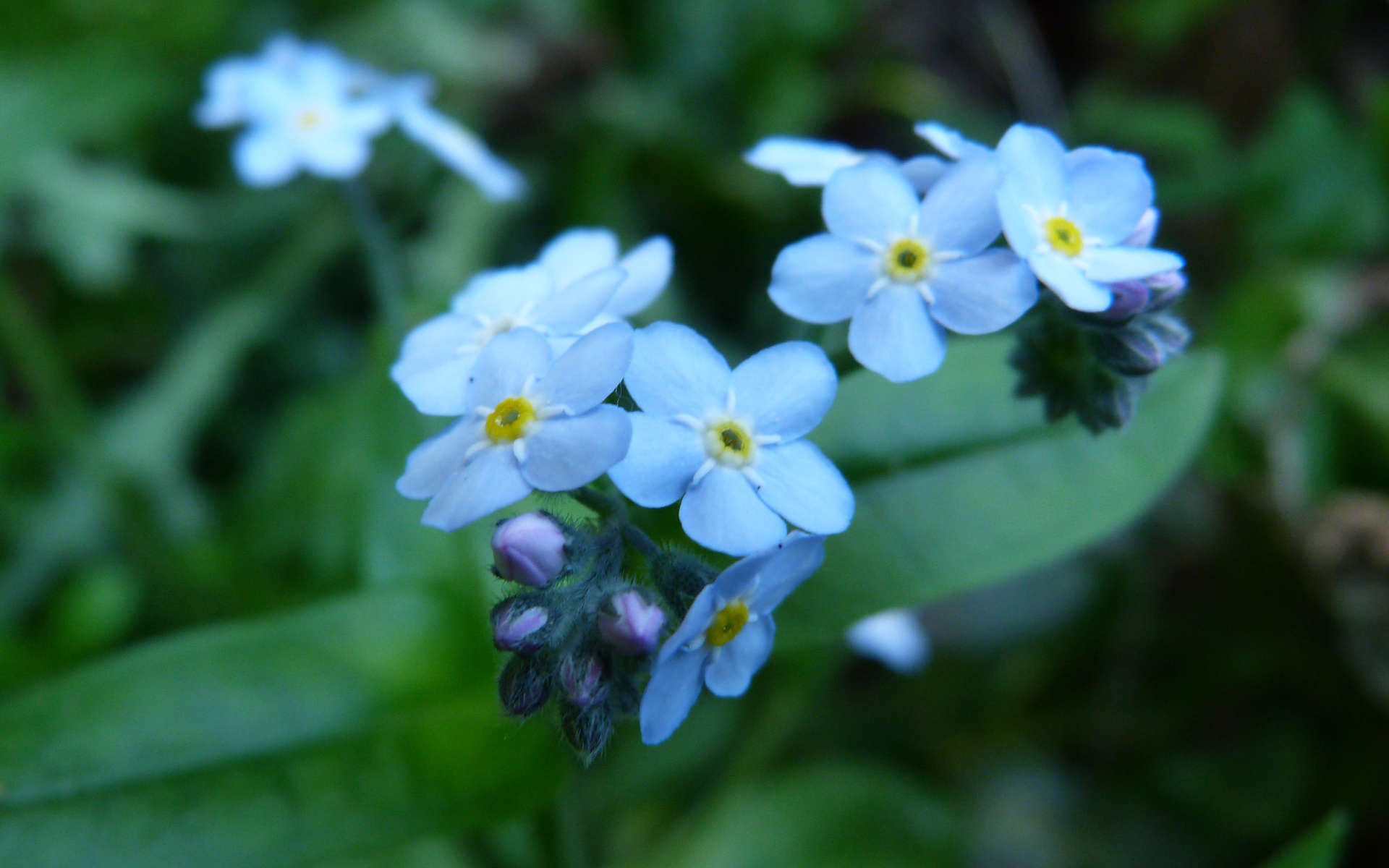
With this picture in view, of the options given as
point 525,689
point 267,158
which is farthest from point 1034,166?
point 267,158

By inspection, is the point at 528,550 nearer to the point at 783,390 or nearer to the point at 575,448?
the point at 575,448

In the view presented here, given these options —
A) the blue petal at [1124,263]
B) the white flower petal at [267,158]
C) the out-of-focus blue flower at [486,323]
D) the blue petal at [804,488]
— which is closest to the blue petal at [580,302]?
the out-of-focus blue flower at [486,323]

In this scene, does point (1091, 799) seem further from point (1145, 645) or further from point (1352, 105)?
point (1352, 105)

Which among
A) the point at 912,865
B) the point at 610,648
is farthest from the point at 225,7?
the point at 912,865

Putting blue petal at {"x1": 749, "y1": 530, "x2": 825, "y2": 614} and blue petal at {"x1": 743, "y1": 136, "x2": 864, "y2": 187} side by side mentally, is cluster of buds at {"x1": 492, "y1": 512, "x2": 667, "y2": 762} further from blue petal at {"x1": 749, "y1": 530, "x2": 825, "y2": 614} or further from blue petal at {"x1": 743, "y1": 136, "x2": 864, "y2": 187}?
blue petal at {"x1": 743, "y1": 136, "x2": 864, "y2": 187}

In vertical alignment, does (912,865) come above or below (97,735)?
below

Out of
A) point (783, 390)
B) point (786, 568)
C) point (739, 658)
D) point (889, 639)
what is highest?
point (783, 390)
